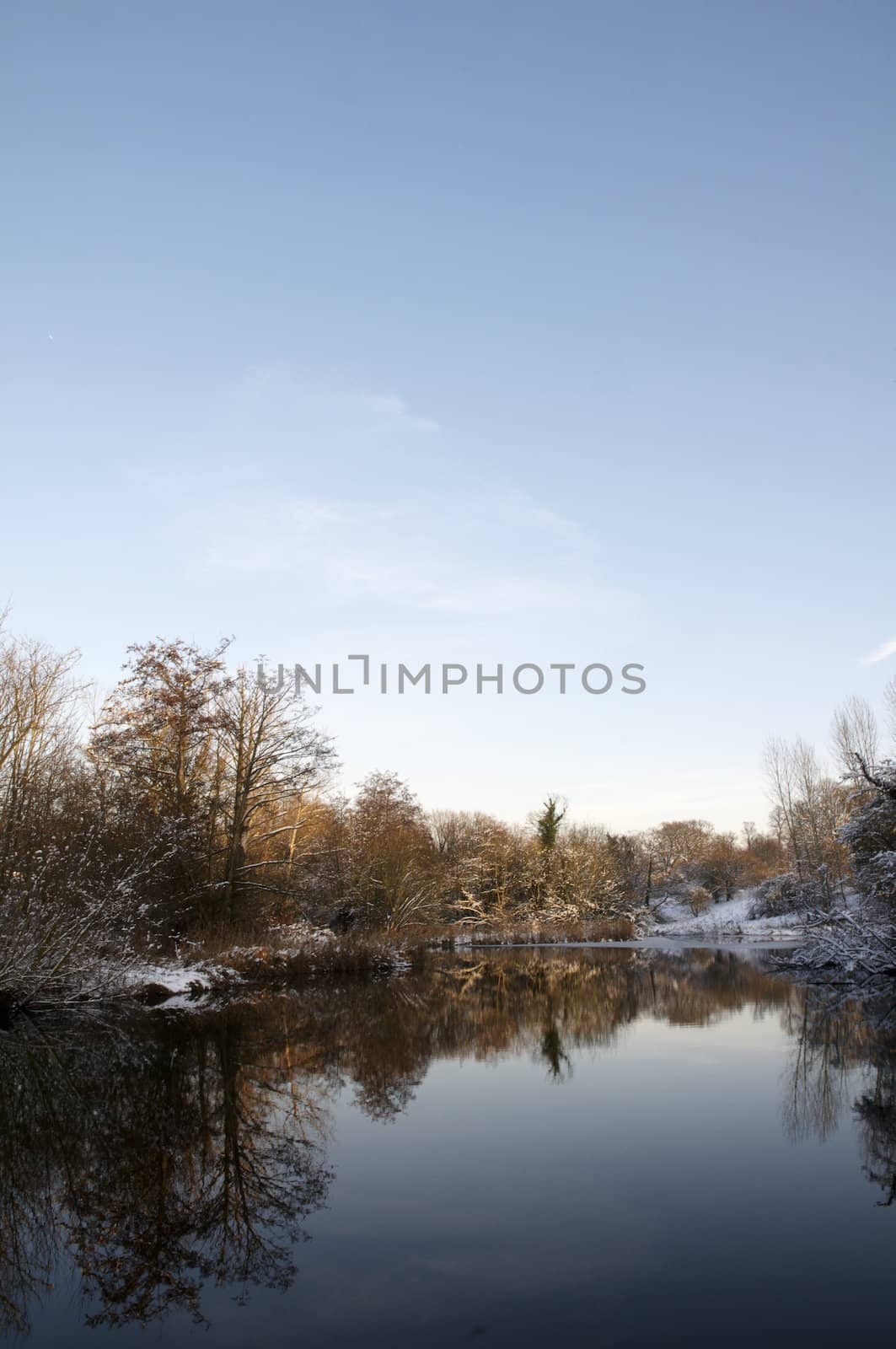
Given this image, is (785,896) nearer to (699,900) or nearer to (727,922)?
(727,922)

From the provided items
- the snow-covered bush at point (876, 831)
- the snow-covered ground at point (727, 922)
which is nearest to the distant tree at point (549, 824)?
the snow-covered ground at point (727, 922)

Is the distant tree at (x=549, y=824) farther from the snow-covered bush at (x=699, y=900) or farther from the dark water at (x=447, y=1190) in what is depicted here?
the dark water at (x=447, y=1190)

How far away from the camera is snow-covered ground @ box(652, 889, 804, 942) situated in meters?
42.8

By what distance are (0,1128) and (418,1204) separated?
13.2 feet

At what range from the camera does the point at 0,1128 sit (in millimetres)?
7691

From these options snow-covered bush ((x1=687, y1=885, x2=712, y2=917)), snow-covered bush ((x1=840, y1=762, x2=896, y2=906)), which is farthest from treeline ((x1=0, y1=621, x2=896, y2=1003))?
snow-covered bush ((x1=687, y1=885, x2=712, y2=917))

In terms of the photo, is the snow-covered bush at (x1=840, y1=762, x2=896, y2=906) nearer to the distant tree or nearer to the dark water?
the dark water

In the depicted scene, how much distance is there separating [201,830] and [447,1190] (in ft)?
58.9

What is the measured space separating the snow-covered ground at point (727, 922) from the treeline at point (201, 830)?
2.27 meters

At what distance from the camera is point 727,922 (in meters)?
51.8

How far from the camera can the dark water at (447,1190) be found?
14.2 feet

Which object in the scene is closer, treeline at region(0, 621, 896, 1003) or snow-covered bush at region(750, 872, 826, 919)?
treeline at region(0, 621, 896, 1003)

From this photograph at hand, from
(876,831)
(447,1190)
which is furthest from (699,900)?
(447,1190)

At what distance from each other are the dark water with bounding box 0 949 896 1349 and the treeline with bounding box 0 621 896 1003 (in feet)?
13.3
